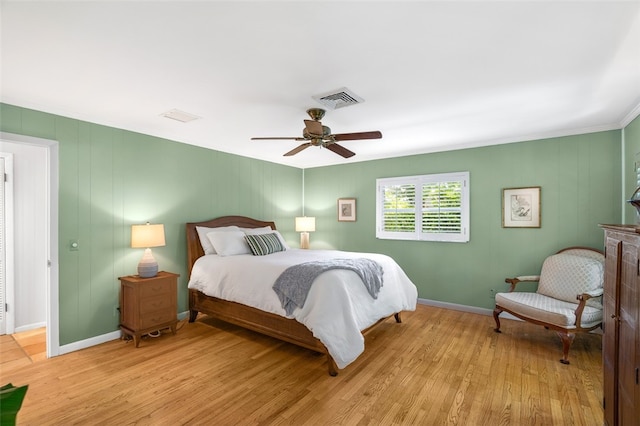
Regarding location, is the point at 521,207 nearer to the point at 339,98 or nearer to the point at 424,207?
the point at 424,207

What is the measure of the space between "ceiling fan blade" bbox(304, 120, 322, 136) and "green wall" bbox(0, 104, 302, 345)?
2.28m

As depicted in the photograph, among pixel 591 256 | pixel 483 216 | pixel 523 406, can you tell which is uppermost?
pixel 483 216

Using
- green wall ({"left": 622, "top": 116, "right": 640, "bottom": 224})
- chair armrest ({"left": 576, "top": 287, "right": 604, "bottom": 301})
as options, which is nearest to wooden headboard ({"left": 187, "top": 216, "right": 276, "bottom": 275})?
chair armrest ({"left": 576, "top": 287, "right": 604, "bottom": 301})

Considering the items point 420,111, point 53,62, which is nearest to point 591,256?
point 420,111

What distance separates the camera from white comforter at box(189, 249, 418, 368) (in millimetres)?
2742

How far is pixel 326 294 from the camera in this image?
9.25 feet

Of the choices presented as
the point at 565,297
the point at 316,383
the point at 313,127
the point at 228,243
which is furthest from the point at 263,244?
the point at 565,297

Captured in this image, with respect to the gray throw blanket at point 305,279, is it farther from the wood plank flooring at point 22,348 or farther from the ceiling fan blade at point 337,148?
the wood plank flooring at point 22,348

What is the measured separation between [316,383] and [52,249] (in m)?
2.95

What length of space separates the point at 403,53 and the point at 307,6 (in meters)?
0.79

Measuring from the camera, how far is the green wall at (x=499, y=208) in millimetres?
3734

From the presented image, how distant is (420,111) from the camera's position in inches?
126

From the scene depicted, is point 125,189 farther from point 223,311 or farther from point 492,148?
point 492,148

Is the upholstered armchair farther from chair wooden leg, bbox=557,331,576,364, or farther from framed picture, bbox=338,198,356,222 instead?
framed picture, bbox=338,198,356,222
